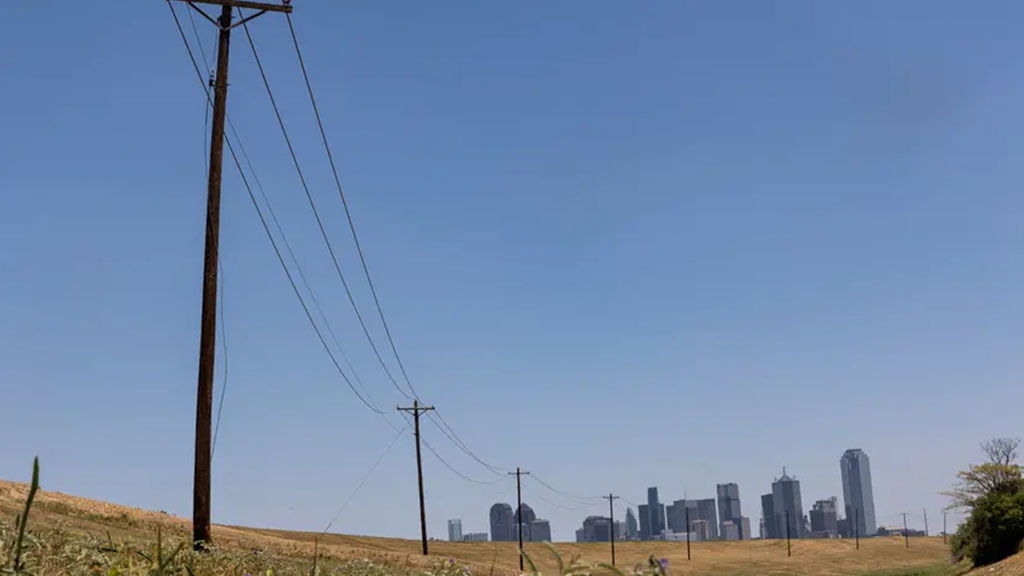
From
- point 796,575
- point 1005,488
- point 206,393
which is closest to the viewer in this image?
point 206,393

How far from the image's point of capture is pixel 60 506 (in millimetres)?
56062

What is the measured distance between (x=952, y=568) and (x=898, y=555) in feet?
292

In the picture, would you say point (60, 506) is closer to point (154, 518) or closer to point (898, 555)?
point (154, 518)

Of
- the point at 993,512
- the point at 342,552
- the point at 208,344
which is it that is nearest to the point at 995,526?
the point at 993,512

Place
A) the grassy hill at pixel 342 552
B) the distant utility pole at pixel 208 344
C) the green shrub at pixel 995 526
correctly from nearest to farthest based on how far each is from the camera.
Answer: the grassy hill at pixel 342 552 < the distant utility pole at pixel 208 344 < the green shrub at pixel 995 526

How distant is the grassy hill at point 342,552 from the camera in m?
4.32

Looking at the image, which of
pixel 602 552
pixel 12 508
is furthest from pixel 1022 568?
pixel 602 552

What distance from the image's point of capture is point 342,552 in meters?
60.2

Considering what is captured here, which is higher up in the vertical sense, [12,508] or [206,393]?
[206,393]

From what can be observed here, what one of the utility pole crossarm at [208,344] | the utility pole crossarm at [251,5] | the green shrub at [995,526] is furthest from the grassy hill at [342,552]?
the utility pole crossarm at [251,5]

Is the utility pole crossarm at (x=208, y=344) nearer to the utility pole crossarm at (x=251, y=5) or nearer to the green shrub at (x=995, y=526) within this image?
the utility pole crossarm at (x=251, y=5)

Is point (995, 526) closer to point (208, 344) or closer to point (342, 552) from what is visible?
point (342, 552)

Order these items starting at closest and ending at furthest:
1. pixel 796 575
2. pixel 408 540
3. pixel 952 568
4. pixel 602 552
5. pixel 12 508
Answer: pixel 12 508 < pixel 952 568 < pixel 796 575 < pixel 408 540 < pixel 602 552

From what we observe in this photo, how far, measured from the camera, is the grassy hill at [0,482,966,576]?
4.32 m
